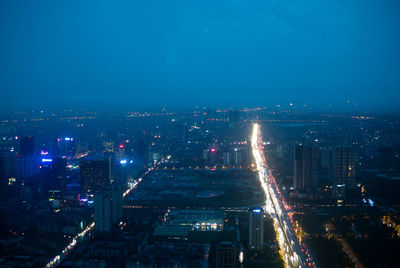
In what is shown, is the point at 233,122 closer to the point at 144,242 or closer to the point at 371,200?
the point at 371,200

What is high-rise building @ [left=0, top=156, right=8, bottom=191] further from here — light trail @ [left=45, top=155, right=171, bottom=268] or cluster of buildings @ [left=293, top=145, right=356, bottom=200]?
cluster of buildings @ [left=293, top=145, right=356, bottom=200]

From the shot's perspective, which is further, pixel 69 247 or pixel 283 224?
pixel 283 224

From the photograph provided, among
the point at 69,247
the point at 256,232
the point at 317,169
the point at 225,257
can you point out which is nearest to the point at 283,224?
the point at 256,232

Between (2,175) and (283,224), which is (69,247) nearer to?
(283,224)

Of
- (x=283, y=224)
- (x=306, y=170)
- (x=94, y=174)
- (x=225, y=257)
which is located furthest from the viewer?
(x=94, y=174)

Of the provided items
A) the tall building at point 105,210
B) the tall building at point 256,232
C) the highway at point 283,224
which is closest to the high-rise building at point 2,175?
the tall building at point 105,210

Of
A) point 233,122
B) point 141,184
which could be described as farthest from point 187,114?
point 141,184
